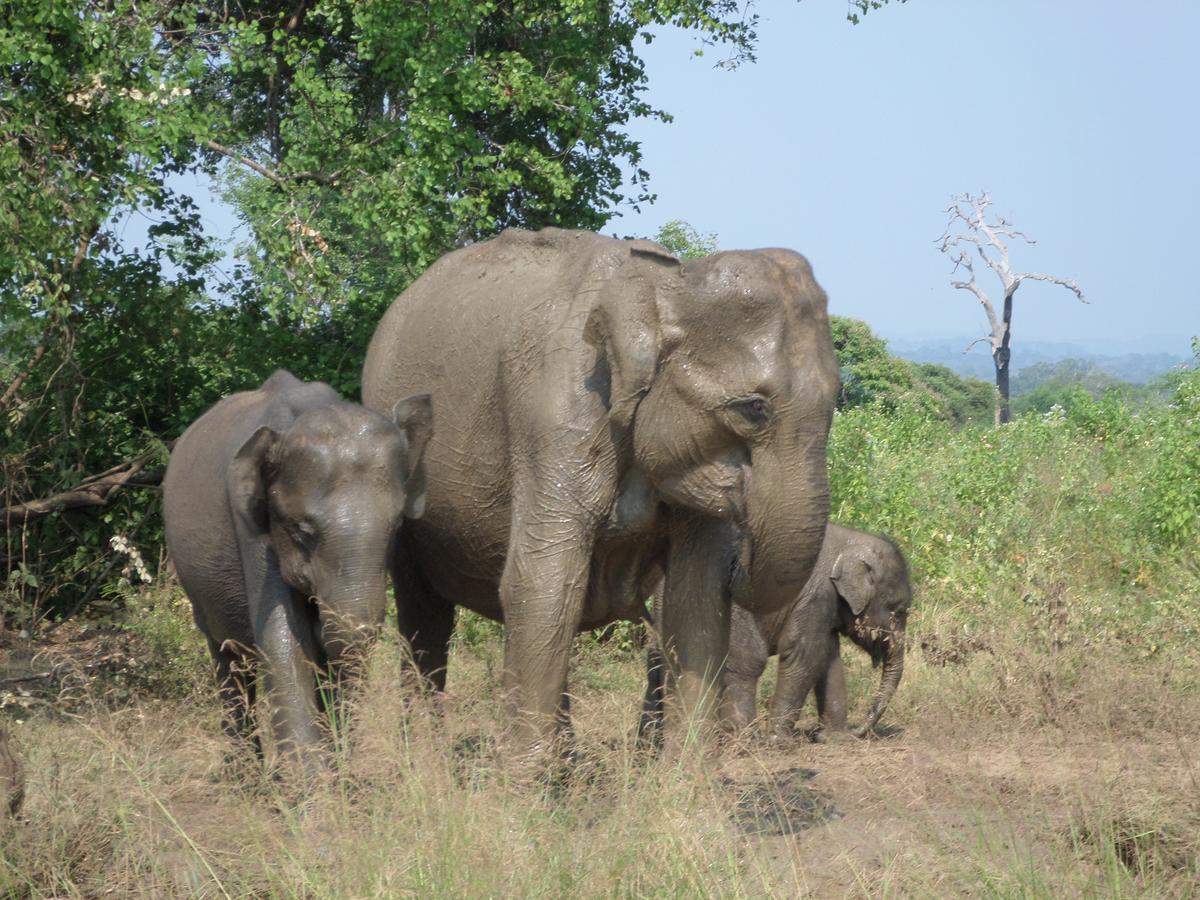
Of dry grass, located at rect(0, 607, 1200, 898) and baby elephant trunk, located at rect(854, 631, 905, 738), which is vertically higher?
dry grass, located at rect(0, 607, 1200, 898)

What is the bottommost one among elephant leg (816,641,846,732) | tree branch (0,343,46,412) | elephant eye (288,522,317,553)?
elephant leg (816,641,846,732)

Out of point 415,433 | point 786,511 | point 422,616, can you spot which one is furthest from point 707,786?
point 422,616

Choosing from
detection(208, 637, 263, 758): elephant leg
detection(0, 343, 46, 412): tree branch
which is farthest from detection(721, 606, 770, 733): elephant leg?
detection(0, 343, 46, 412): tree branch

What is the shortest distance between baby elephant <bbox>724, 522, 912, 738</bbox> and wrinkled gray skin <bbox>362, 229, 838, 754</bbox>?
2006 millimetres

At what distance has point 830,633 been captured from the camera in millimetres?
9188

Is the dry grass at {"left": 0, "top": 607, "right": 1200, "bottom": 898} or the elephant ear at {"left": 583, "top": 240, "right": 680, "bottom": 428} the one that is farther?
the elephant ear at {"left": 583, "top": 240, "right": 680, "bottom": 428}

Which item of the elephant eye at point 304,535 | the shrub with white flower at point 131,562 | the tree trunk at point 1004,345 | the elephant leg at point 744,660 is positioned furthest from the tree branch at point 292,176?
the tree trunk at point 1004,345

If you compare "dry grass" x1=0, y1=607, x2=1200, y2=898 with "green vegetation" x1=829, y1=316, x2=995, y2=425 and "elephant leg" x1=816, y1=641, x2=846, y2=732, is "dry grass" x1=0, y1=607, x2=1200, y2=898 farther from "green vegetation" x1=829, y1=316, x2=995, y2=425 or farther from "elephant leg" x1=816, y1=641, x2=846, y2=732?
"green vegetation" x1=829, y1=316, x2=995, y2=425

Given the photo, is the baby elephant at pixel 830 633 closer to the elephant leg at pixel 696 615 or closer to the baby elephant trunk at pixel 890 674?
the baby elephant trunk at pixel 890 674

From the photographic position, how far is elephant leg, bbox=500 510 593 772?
5.95m

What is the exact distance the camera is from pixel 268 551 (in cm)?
628

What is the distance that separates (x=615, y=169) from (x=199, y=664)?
4.89 metres

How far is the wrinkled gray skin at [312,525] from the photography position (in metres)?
5.97

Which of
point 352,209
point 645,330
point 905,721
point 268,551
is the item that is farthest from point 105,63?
point 905,721
